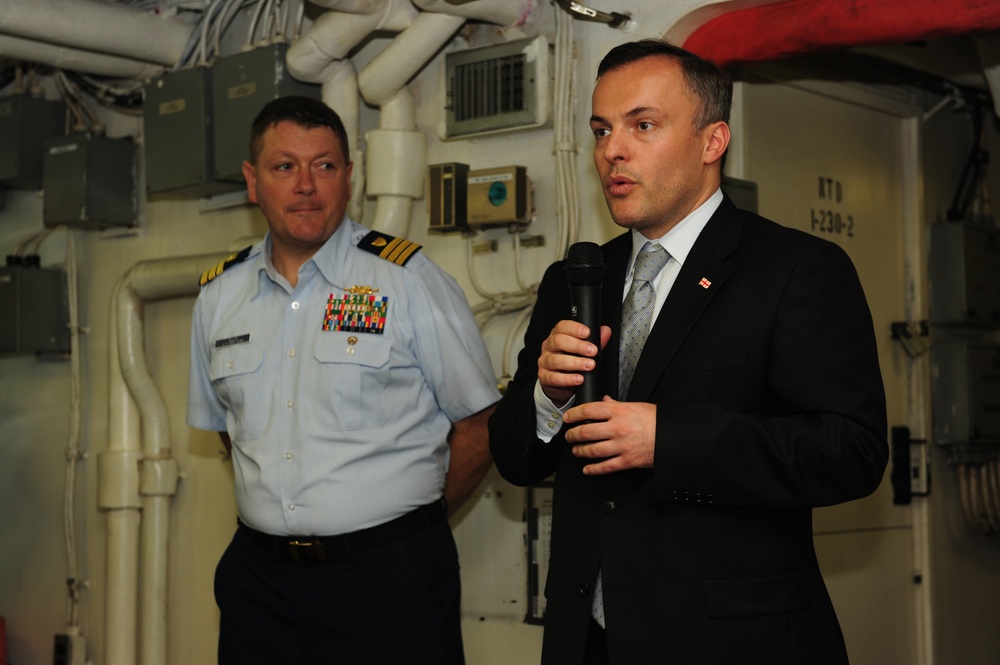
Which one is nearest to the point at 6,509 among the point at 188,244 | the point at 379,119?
the point at 188,244

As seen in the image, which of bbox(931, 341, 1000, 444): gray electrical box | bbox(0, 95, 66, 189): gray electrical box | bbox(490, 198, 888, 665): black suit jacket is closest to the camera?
bbox(490, 198, 888, 665): black suit jacket

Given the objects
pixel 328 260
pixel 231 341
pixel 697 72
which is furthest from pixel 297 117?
pixel 697 72

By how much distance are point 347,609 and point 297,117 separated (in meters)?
1.24

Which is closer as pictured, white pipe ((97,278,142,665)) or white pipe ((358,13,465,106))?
white pipe ((358,13,465,106))

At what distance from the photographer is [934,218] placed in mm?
4363

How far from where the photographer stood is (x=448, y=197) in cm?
340

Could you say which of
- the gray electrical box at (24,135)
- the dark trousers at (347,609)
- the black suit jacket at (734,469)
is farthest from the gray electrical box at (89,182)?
the black suit jacket at (734,469)

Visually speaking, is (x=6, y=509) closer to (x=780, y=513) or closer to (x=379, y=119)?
(x=379, y=119)

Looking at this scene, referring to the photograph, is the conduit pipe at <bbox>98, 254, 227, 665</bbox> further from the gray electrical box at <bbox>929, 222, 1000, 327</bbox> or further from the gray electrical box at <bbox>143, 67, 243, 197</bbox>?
the gray electrical box at <bbox>929, 222, 1000, 327</bbox>

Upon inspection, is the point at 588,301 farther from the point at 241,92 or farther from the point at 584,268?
the point at 241,92

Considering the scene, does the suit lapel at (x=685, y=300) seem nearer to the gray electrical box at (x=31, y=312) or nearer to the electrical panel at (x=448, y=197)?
the electrical panel at (x=448, y=197)

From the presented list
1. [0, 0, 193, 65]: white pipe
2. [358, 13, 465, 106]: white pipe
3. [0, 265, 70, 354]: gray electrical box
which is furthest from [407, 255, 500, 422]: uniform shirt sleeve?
[0, 265, 70, 354]: gray electrical box

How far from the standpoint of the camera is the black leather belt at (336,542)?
267 centimetres

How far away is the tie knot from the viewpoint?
1.86 metres
